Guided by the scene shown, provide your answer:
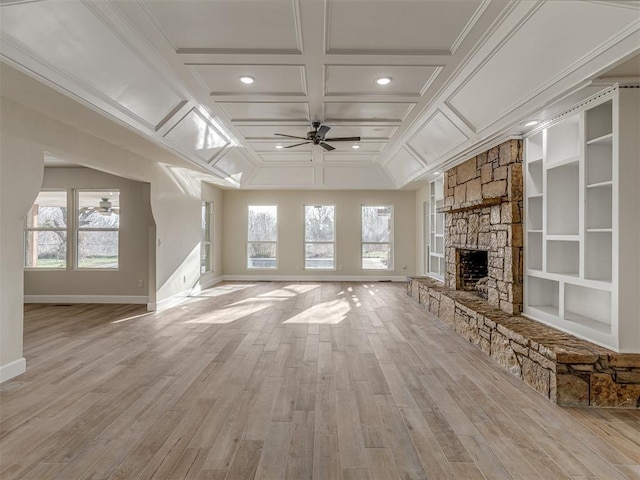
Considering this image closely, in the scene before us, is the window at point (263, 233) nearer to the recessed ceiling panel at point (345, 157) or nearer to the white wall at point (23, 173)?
the recessed ceiling panel at point (345, 157)

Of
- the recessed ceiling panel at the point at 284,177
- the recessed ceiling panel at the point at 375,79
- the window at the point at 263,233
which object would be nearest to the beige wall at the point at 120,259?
the recessed ceiling panel at the point at 284,177

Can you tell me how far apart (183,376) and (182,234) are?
436 cm

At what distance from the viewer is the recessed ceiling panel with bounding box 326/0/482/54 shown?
2609mm

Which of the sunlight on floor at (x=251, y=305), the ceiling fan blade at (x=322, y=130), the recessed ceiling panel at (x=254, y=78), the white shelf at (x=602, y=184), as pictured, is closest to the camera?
the white shelf at (x=602, y=184)

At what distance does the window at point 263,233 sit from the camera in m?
9.91

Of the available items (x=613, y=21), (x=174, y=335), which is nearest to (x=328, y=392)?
(x=174, y=335)

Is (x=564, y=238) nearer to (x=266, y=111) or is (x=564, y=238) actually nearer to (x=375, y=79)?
(x=375, y=79)

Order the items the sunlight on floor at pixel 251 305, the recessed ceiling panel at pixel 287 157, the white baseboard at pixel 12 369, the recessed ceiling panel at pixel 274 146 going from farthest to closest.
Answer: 1. the recessed ceiling panel at pixel 287 157
2. the recessed ceiling panel at pixel 274 146
3. the sunlight on floor at pixel 251 305
4. the white baseboard at pixel 12 369

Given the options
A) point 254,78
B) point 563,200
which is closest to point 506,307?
point 563,200

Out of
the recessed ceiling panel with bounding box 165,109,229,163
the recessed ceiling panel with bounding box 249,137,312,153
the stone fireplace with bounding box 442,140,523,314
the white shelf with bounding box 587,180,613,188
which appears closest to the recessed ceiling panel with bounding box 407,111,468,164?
the stone fireplace with bounding box 442,140,523,314

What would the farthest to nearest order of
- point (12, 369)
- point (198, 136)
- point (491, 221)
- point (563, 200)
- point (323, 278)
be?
point (323, 278), point (198, 136), point (491, 221), point (563, 200), point (12, 369)

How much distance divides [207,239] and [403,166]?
518 cm

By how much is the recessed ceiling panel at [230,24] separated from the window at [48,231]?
17.9 feet

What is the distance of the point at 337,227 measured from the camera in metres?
9.79
